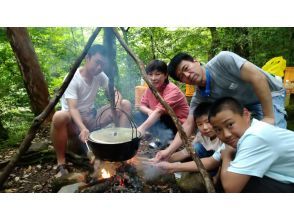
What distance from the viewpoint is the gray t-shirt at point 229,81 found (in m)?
2.20

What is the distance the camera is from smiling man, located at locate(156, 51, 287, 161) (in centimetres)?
208

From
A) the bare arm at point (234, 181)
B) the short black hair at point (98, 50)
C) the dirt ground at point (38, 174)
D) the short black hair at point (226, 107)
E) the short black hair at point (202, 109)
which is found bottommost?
the dirt ground at point (38, 174)

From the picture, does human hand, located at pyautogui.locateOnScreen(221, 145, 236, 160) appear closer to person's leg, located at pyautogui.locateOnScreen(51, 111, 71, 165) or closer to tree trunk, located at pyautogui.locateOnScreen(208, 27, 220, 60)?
person's leg, located at pyautogui.locateOnScreen(51, 111, 71, 165)

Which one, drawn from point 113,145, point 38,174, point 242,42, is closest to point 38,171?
point 38,174

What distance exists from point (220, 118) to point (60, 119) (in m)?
1.86

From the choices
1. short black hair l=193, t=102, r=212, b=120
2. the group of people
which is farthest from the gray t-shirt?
short black hair l=193, t=102, r=212, b=120

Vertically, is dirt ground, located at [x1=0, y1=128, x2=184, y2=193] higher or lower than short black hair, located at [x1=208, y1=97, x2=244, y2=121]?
lower

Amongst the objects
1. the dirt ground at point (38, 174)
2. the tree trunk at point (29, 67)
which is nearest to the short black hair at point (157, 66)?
the dirt ground at point (38, 174)

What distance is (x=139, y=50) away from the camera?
5441 mm

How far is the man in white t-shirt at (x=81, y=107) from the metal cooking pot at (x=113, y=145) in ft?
2.57

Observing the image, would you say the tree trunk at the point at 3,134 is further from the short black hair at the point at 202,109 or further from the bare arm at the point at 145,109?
the short black hair at the point at 202,109
